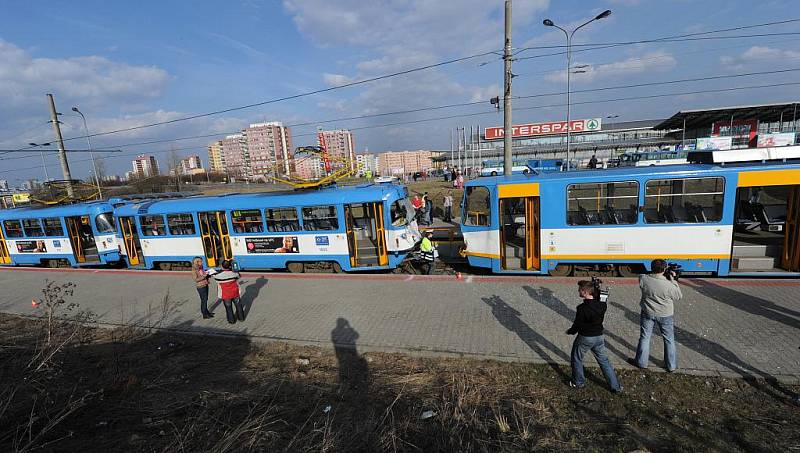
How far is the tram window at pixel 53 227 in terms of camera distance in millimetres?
14625

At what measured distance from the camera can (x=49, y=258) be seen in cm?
1516

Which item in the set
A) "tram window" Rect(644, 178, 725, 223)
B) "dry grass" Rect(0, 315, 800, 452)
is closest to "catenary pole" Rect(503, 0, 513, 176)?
"tram window" Rect(644, 178, 725, 223)

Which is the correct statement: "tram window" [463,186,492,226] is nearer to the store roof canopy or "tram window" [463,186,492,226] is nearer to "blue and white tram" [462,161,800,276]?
"blue and white tram" [462,161,800,276]

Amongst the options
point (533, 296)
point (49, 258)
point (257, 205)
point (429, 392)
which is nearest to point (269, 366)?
point (429, 392)

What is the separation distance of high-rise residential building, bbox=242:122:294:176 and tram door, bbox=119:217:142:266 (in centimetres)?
493

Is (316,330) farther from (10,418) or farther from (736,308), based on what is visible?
(736,308)

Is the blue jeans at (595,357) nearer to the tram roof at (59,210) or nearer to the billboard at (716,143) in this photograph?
the tram roof at (59,210)

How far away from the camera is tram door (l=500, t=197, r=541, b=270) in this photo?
8633 millimetres

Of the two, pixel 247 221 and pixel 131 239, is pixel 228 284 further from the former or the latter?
pixel 131 239

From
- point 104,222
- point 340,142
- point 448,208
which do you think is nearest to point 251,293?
point 104,222

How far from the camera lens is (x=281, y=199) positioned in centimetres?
1062

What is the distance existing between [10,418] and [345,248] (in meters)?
6.93

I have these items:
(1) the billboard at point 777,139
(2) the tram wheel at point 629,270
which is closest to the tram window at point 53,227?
(2) the tram wheel at point 629,270

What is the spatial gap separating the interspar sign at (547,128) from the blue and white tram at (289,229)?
66.5 m
